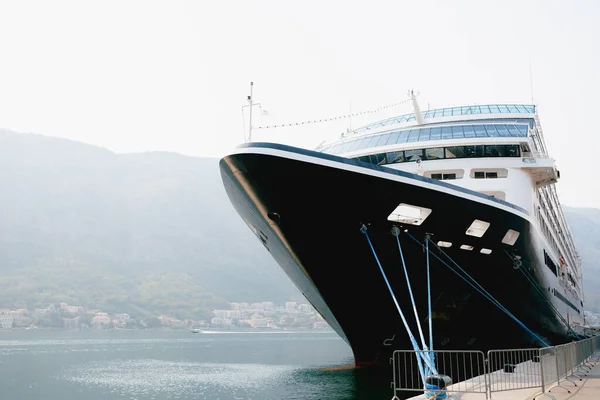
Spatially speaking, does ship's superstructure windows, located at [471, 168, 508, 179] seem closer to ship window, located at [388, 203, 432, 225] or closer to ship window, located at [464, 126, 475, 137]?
ship window, located at [464, 126, 475, 137]

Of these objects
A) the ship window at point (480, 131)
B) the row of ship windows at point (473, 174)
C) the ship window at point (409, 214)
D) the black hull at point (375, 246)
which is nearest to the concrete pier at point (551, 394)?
the black hull at point (375, 246)

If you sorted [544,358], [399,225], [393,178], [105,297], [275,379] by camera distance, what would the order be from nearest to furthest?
[544,358]
[393,178]
[399,225]
[275,379]
[105,297]

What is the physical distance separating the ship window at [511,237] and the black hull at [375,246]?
159mm

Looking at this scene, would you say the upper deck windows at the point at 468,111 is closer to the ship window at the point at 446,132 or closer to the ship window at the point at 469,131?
the ship window at the point at 446,132

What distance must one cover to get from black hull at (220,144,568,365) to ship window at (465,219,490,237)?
171 millimetres

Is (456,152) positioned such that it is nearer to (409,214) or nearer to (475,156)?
(475,156)

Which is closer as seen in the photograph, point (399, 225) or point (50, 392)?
point (399, 225)

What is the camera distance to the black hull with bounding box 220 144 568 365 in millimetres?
14164

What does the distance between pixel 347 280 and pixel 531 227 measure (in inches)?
242

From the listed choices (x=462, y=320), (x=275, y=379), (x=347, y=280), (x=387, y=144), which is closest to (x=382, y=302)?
(x=347, y=280)

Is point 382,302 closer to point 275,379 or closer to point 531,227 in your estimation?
point 531,227

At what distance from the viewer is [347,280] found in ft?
54.2

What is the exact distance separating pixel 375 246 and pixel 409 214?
136 cm

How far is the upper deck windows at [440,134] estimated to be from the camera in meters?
20.6
